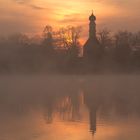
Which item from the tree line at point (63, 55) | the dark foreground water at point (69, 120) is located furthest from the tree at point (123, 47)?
the dark foreground water at point (69, 120)

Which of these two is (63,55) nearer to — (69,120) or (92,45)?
(92,45)

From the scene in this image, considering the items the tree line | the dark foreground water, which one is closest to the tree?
the tree line

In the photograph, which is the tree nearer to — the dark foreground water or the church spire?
the church spire

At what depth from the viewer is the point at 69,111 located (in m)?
16.2

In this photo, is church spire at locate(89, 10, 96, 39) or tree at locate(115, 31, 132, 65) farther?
church spire at locate(89, 10, 96, 39)

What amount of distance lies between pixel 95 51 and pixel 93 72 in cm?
496

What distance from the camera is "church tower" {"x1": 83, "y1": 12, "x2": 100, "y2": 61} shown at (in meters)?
62.9

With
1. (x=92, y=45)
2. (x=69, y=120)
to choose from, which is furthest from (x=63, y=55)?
(x=69, y=120)

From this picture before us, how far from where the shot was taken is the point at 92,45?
66125mm

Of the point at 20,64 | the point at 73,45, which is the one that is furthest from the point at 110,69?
the point at 20,64

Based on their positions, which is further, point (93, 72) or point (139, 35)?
point (139, 35)

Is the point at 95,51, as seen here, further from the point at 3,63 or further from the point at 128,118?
the point at 128,118

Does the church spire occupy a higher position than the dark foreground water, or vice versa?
the church spire

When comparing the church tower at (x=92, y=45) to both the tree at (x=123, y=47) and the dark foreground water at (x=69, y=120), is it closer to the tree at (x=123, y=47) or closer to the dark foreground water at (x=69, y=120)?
the tree at (x=123, y=47)
